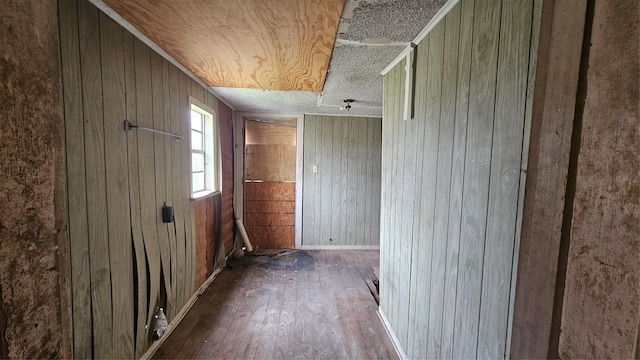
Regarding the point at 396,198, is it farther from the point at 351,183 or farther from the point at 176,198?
the point at 351,183

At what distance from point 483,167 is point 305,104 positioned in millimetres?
2653

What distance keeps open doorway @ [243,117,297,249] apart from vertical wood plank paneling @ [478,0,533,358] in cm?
327

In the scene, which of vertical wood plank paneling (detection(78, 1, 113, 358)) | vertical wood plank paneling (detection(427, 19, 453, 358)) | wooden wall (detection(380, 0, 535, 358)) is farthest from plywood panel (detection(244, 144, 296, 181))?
vertical wood plank paneling (detection(427, 19, 453, 358))

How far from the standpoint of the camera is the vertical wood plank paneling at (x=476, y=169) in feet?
3.07

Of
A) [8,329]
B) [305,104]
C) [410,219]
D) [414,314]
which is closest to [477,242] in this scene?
[410,219]

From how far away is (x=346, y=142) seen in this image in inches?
156

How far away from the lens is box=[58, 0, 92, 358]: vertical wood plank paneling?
1086mm

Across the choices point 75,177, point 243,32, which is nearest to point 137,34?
point 243,32

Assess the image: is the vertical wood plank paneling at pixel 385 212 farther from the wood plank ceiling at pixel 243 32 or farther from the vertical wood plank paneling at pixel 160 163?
the vertical wood plank paneling at pixel 160 163

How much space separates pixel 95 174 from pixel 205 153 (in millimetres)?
1684

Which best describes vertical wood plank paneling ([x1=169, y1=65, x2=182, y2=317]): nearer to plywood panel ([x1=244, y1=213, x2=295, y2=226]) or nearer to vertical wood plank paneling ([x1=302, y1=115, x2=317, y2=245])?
plywood panel ([x1=244, y1=213, x2=295, y2=226])

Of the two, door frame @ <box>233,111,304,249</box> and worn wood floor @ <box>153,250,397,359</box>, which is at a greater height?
door frame @ <box>233,111,304,249</box>

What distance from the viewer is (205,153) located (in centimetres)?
289

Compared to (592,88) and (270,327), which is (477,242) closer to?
(592,88)
